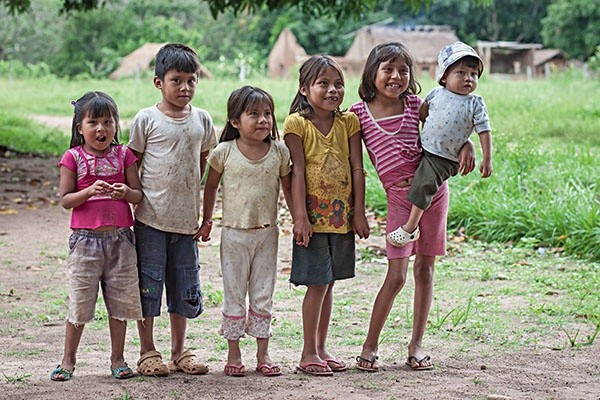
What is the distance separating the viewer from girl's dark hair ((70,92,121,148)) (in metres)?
4.16

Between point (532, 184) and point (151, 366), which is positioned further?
point (532, 184)

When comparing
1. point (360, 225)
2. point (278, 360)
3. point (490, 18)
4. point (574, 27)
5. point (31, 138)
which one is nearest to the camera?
point (360, 225)

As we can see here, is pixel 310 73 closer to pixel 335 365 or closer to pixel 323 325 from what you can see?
pixel 323 325

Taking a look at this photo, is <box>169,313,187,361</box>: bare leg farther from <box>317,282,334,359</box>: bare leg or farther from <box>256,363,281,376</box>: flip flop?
<box>317,282,334,359</box>: bare leg

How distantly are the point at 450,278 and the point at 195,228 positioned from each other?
123 inches

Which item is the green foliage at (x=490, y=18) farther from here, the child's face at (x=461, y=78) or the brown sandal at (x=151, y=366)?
the brown sandal at (x=151, y=366)

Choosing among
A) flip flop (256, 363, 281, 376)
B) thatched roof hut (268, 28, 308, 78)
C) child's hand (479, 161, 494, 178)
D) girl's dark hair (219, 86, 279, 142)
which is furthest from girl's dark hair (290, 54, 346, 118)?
thatched roof hut (268, 28, 308, 78)

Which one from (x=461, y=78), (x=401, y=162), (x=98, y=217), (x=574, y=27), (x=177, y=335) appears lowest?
(x=177, y=335)

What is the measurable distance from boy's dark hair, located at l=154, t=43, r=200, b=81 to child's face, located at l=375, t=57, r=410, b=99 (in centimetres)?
87

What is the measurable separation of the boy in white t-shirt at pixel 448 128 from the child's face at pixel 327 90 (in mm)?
448

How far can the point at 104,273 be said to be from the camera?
4.26 meters

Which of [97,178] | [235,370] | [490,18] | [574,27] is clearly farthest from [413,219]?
[490,18]

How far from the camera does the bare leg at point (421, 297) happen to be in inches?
180

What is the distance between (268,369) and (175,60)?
151 cm
